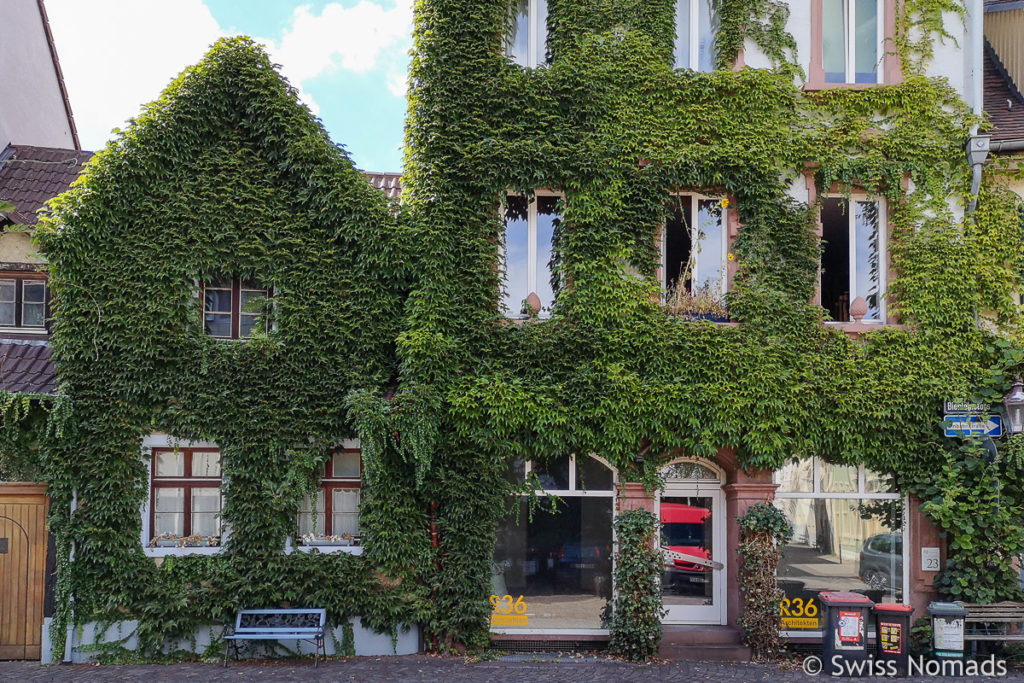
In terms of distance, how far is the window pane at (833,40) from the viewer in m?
12.7

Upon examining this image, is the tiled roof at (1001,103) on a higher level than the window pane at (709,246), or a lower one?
higher

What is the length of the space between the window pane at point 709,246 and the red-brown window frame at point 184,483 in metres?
7.32

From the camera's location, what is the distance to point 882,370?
1188cm

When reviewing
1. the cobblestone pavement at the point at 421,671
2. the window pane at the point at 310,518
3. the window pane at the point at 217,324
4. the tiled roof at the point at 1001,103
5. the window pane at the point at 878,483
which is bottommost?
the cobblestone pavement at the point at 421,671

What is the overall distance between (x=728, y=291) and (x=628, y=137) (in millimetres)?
2620

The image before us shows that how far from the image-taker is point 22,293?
39.6ft

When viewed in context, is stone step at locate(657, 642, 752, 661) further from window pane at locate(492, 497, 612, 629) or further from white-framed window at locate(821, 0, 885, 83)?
white-framed window at locate(821, 0, 885, 83)

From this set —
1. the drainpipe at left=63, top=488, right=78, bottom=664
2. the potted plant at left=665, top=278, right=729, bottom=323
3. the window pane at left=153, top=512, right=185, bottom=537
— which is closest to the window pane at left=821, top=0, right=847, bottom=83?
the potted plant at left=665, top=278, right=729, bottom=323

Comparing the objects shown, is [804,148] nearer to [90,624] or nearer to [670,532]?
[670,532]

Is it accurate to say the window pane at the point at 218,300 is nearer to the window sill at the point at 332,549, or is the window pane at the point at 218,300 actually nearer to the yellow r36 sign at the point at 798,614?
the window sill at the point at 332,549

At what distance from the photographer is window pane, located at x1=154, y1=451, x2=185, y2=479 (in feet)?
38.3

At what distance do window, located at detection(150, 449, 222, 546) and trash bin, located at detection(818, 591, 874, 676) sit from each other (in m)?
8.17

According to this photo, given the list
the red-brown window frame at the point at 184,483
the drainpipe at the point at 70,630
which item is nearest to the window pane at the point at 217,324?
the red-brown window frame at the point at 184,483

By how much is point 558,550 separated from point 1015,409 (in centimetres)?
638
